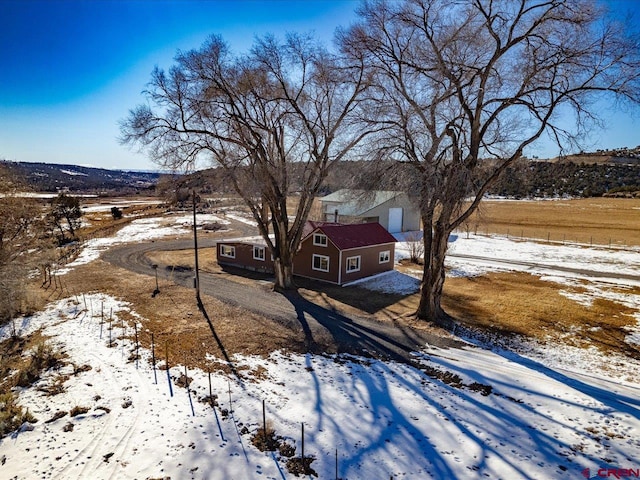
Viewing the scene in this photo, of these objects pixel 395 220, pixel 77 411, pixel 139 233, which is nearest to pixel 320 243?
pixel 77 411

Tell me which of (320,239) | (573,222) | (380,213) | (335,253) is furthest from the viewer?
(573,222)

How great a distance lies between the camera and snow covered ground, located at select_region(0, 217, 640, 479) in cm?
681

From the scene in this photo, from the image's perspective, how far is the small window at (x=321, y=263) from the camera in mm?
23719

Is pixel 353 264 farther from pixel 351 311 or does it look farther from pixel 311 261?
pixel 351 311

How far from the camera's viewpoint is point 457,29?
12.7 metres

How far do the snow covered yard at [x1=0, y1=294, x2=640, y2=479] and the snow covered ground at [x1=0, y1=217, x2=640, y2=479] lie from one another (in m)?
0.03

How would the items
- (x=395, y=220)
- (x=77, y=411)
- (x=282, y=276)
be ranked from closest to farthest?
(x=77, y=411) < (x=282, y=276) < (x=395, y=220)

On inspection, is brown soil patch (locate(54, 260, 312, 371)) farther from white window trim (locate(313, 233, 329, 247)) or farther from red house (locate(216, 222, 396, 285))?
white window trim (locate(313, 233, 329, 247))

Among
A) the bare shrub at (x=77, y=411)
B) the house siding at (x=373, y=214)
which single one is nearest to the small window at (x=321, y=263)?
the bare shrub at (x=77, y=411)

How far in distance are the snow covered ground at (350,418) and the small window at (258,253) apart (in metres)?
14.3

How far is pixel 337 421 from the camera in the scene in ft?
27.5

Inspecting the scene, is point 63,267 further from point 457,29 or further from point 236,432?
point 457,29

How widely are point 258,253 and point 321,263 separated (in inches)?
217

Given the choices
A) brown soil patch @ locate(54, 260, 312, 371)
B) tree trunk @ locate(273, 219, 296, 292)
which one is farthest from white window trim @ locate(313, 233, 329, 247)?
brown soil patch @ locate(54, 260, 312, 371)
